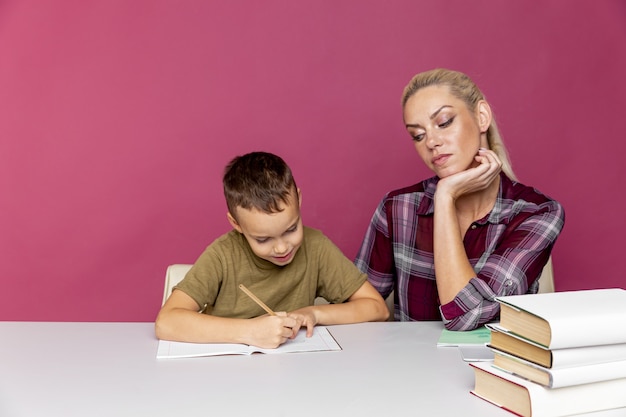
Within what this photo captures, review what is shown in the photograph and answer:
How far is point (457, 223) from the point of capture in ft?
6.71

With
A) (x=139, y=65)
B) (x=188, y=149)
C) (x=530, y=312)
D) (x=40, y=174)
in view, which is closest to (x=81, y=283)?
(x=40, y=174)

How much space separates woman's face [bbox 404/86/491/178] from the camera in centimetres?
214

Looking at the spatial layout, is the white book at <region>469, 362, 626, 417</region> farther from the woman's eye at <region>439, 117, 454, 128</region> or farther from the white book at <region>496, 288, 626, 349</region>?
the woman's eye at <region>439, 117, 454, 128</region>

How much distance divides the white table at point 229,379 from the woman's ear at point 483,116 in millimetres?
725

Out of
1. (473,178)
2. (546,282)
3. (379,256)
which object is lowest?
(546,282)

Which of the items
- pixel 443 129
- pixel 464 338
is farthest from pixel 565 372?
pixel 443 129

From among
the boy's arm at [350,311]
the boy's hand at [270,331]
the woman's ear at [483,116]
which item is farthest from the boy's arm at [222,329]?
the woman's ear at [483,116]

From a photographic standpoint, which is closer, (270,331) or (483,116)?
(270,331)

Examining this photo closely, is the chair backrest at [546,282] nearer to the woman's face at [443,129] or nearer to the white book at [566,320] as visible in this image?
the woman's face at [443,129]

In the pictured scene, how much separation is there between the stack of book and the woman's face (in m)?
0.87

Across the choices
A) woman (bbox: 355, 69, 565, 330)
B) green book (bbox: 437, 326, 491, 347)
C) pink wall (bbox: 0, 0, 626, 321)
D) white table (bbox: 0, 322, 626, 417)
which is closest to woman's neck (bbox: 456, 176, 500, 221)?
woman (bbox: 355, 69, 565, 330)

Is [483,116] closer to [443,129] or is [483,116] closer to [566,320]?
[443,129]

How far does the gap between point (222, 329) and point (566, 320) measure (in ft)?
2.60

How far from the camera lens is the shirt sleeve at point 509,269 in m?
1.87
